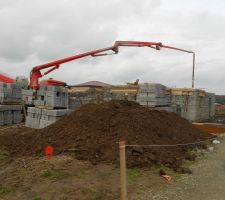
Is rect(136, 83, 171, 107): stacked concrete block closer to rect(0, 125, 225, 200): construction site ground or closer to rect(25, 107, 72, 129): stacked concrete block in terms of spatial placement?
rect(25, 107, 72, 129): stacked concrete block

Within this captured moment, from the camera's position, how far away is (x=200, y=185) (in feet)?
27.0

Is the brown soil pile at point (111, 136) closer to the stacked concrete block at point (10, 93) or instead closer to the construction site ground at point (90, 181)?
the construction site ground at point (90, 181)

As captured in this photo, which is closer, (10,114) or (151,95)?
(10,114)

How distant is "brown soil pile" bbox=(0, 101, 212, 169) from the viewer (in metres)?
9.73

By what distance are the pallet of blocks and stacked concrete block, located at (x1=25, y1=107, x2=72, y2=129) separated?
1853 millimetres

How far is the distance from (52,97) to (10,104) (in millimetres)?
4038

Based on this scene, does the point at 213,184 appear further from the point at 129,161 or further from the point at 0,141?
the point at 0,141

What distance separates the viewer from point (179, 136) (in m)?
12.5

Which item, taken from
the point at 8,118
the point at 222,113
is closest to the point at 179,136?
the point at 8,118

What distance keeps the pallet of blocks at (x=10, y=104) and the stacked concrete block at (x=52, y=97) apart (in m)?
1.75

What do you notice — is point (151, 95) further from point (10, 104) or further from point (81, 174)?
point (81, 174)

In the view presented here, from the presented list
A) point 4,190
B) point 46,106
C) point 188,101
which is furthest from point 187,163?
point 188,101

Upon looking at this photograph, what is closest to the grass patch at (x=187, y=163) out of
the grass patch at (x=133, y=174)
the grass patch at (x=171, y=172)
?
the grass patch at (x=171, y=172)

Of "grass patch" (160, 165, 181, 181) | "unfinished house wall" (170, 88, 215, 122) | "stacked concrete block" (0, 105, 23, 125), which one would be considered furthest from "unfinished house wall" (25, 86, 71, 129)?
"unfinished house wall" (170, 88, 215, 122)
